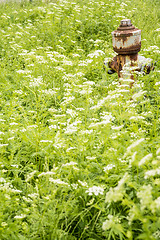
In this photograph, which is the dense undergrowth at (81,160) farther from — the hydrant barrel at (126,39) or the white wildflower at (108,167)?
the hydrant barrel at (126,39)

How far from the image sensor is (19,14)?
387 inches

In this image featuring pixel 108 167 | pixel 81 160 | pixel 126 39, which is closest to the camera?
pixel 108 167

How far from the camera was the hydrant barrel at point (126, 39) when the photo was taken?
3.70 metres

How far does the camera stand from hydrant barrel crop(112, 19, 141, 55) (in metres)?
3.70

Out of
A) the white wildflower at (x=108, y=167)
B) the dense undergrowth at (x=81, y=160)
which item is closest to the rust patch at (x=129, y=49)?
the dense undergrowth at (x=81, y=160)

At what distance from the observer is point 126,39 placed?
3.71 metres

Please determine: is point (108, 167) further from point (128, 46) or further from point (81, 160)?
point (128, 46)

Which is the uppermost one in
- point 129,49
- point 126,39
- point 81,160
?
point 126,39

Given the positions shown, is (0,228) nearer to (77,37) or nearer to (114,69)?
(114,69)

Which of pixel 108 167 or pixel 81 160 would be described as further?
pixel 81 160

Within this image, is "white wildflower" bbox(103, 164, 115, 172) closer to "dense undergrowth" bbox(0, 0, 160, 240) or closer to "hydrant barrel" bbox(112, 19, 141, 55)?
"dense undergrowth" bbox(0, 0, 160, 240)

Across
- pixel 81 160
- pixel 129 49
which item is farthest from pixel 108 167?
pixel 129 49

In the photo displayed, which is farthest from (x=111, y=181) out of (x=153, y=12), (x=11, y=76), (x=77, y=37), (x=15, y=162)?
(x=153, y=12)

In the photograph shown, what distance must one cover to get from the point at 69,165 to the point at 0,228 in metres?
0.66
